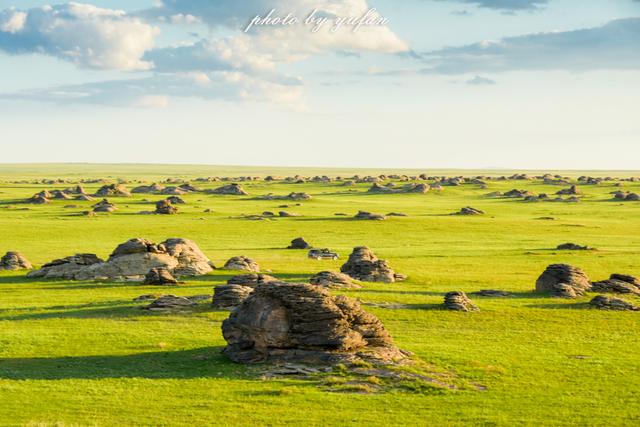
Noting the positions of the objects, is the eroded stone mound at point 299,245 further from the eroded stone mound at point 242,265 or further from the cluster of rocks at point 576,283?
the cluster of rocks at point 576,283

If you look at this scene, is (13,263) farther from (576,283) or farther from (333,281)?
(576,283)

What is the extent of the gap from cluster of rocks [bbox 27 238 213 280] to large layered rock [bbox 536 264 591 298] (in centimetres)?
3062

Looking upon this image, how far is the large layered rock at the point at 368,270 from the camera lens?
236 ft

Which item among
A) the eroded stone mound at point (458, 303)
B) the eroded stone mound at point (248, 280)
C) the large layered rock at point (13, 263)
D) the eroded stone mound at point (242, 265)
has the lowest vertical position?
the large layered rock at point (13, 263)

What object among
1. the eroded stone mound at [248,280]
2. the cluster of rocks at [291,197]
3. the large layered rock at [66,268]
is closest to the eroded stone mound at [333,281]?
the eroded stone mound at [248,280]

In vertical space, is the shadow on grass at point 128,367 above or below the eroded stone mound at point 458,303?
below

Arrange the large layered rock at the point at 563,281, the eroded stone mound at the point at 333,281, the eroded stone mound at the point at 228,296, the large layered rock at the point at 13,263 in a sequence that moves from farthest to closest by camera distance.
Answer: the large layered rock at the point at 13,263 < the large layered rock at the point at 563,281 < the eroded stone mound at the point at 333,281 < the eroded stone mound at the point at 228,296

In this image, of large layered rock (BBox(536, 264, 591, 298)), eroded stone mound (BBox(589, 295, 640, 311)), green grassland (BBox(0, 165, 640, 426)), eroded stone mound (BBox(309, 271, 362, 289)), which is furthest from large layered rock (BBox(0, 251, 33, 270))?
eroded stone mound (BBox(589, 295, 640, 311))

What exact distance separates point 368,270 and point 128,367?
34964 millimetres

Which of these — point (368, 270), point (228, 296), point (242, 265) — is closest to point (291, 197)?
point (242, 265)

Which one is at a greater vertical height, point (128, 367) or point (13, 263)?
point (128, 367)

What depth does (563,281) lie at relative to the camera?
6656 cm

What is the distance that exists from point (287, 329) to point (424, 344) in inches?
371

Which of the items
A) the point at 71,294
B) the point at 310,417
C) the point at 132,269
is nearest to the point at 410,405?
the point at 310,417
